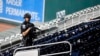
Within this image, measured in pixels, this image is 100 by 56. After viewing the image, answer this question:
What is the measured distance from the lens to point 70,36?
893 centimetres

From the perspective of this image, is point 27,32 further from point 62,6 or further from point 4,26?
point 4,26

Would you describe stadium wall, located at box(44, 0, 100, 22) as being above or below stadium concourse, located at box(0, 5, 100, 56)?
above

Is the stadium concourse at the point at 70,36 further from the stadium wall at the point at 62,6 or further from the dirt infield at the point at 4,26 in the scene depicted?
the dirt infield at the point at 4,26

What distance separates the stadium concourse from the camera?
23.9 feet

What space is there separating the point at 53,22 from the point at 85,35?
4.89m

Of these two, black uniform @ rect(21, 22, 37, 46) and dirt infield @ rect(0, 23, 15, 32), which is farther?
dirt infield @ rect(0, 23, 15, 32)

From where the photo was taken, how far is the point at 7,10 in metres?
14.1

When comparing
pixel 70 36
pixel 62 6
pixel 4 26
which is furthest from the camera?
pixel 4 26

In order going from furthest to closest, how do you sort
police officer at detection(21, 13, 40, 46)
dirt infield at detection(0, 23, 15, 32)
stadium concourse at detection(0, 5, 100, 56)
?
dirt infield at detection(0, 23, 15, 32)
police officer at detection(21, 13, 40, 46)
stadium concourse at detection(0, 5, 100, 56)

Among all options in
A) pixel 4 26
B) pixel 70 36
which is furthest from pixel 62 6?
pixel 70 36

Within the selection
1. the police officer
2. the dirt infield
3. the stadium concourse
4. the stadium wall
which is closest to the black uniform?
the police officer

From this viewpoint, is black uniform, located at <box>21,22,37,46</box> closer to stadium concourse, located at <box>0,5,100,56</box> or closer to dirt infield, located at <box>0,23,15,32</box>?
stadium concourse, located at <box>0,5,100,56</box>

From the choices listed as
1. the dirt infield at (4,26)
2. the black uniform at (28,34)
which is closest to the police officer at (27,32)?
the black uniform at (28,34)

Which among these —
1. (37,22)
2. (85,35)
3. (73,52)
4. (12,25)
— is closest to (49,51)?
(85,35)
